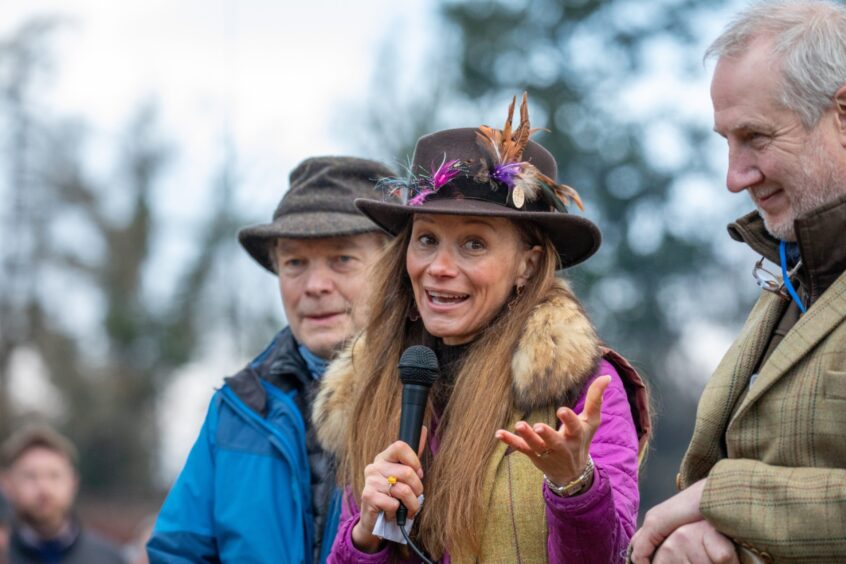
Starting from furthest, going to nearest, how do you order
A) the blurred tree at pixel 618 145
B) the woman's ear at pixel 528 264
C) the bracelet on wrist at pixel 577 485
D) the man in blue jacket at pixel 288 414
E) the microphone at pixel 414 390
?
the blurred tree at pixel 618 145 → the man in blue jacket at pixel 288 414 → the woman's ear at pixel 528 264 → the microphone at pixel 414 390 → the bracelet on wrist at pixel 577 485

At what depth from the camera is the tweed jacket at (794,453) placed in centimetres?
259

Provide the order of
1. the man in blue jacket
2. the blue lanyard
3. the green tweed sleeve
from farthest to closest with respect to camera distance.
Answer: the man in blue jacket → the blue lanyard → the green tweed sleeve

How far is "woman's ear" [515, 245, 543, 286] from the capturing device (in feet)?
12.6

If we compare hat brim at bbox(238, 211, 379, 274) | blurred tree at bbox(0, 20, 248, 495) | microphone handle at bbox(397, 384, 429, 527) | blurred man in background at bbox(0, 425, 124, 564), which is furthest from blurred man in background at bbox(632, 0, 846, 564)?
blurred tree at bbox(0, 20, 248, 495)

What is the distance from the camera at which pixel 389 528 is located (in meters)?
3.46

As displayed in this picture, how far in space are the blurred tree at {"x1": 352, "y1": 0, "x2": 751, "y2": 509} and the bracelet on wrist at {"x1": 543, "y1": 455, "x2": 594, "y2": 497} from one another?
15036 mm

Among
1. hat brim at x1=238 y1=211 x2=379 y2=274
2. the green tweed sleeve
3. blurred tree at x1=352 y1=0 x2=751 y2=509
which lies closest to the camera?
the green tweed sleeve

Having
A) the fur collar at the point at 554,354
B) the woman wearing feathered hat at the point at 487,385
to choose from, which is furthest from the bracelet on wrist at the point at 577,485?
the fur collar at the point at 554,354

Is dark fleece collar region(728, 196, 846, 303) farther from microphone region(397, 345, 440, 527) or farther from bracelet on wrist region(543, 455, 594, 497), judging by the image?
microphone region(397, 345, 440, 527)

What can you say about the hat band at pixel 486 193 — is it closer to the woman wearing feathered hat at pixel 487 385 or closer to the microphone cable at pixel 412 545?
the woman wearing feathered hat at pixel 487 385

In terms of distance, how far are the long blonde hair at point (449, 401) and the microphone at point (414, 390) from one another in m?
0.16

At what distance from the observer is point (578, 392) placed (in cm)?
353

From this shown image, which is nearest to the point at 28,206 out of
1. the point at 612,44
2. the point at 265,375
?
the point at 612,44

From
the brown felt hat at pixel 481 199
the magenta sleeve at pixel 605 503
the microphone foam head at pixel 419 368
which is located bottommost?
the magenta sleeve at pixel 605 503
